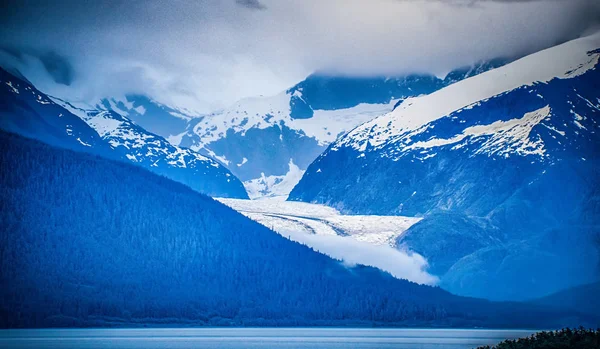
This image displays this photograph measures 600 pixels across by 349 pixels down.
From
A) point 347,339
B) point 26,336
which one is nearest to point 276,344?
point 347,339

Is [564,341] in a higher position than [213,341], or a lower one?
lower

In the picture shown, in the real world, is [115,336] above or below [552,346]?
above

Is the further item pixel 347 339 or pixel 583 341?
pixel 347 339

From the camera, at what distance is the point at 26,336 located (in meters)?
189

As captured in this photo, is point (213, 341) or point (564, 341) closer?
point (564, 341)

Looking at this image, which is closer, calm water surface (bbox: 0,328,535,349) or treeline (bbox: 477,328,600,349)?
treeline (bbox: 477,328,600,349)

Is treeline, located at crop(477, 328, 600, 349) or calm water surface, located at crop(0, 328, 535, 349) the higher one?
calm water surface, located at crop(0, 328, 535, 349)

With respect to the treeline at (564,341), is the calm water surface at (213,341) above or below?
above

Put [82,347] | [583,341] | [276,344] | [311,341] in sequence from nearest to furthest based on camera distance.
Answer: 1. [583,341]
2. [82,347]
3. [276,344]
4. [311,341]

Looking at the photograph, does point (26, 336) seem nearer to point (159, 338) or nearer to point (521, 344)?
point (159, 338)

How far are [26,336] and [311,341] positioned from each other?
48.1 meters

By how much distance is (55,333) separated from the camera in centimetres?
19988

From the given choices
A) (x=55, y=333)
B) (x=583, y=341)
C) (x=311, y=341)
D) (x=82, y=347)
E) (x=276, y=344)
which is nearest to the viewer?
(x=583, y=341)

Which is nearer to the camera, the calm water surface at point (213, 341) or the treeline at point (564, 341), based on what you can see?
the treeline at point (564, 341)
